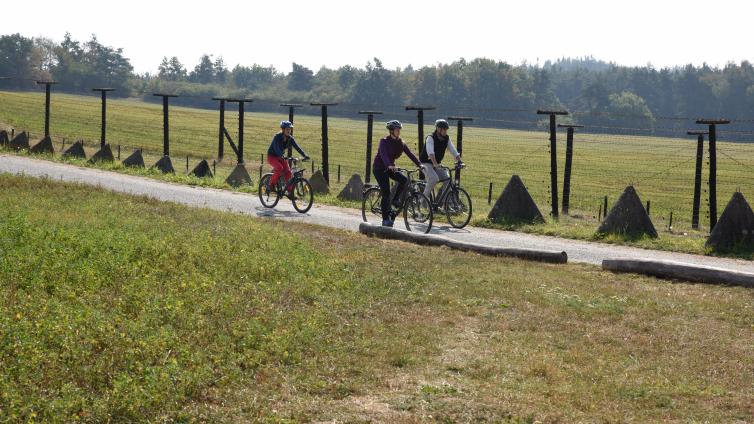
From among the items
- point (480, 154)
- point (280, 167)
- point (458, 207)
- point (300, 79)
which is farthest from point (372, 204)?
point (300, 79)

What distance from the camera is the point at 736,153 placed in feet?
276

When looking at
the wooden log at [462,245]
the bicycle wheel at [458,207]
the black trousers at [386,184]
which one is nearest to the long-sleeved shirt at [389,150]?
the black trousers at [386,184]

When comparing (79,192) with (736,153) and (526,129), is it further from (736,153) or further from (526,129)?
(526,129)

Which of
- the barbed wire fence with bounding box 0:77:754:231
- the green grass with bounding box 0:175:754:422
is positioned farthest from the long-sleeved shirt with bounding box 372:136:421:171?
the barbed wire fence with bounding box 0:77:754:231

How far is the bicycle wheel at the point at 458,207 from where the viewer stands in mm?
19594

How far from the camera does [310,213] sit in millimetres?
21375

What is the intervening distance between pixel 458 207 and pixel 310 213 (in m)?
3.58

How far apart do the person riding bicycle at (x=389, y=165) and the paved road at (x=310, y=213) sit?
2.56 ft

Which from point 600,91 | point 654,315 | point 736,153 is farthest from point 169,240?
point 600,91

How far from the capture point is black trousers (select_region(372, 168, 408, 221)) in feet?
59.9

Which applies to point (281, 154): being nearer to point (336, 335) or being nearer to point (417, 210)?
point (417, 210)

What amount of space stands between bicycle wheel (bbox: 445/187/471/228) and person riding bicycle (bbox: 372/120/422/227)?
1.24 meters

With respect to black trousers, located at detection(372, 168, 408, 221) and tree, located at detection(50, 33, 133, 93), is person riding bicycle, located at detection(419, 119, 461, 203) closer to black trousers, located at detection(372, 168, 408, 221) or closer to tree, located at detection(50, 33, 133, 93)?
black trousers, located at detection(372, 168, 408, 221)

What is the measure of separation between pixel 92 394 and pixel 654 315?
683cm
